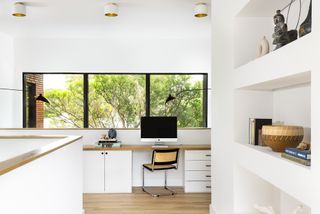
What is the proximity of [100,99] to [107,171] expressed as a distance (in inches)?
75.4

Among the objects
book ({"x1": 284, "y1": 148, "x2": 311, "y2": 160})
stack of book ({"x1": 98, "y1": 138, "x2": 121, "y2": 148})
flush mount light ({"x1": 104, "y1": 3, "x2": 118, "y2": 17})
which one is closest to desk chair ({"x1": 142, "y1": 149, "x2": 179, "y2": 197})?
stack of book ({"x1": 98, "y1": 138, "x2": 121, "y2": 148})

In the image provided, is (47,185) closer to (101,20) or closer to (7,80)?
(101,20)

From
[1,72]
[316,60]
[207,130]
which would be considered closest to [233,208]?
[316,60]

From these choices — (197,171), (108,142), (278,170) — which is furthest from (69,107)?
(278,170)

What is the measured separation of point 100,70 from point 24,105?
5.49 ft

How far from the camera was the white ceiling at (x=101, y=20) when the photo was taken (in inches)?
175

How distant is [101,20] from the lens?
17.1ft

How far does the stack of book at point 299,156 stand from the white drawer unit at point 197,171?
302cm

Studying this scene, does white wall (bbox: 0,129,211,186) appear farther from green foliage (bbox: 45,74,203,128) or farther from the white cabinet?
green foliage (bbox: 45,74,203,128)

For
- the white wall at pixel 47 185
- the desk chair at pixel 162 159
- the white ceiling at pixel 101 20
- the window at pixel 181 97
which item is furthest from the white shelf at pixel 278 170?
the window at pixel 181 97

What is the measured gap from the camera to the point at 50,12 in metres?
4.81

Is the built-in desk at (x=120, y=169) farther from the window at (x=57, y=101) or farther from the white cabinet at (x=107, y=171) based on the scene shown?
the window at (x=57, y=101)

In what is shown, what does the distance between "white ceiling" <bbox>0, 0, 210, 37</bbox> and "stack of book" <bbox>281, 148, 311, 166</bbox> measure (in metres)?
2.79

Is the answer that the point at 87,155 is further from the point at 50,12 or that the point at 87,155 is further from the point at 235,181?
the point at 235,181
